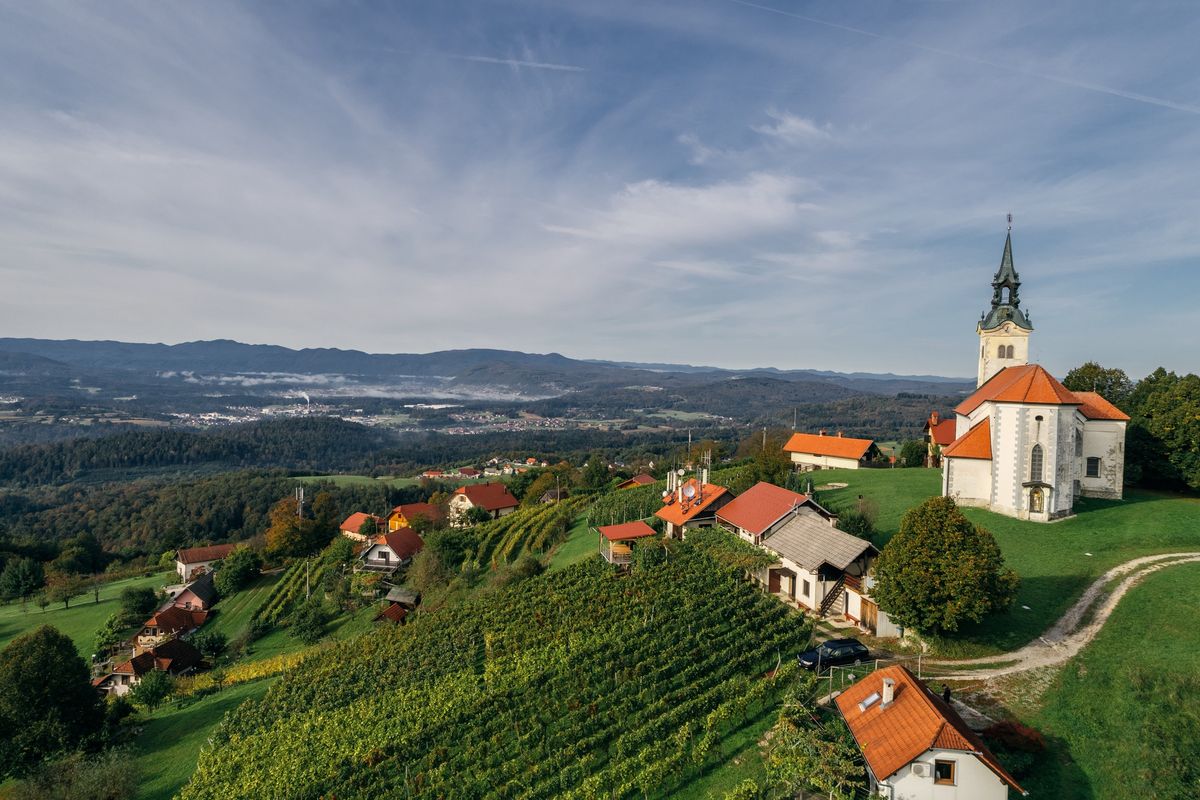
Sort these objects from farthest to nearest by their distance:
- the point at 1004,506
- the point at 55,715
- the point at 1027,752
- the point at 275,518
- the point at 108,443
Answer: the point at 108,443
the point at 275,518
the point at 1004,506
the point at 55,715
the point at 1027,752

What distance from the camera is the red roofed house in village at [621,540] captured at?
32.5 m

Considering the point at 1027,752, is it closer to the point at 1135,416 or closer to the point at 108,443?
the point at 1135,416

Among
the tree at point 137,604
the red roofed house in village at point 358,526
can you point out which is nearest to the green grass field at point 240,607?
the tree at point 137,604

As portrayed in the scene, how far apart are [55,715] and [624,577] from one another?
2511 centimetres

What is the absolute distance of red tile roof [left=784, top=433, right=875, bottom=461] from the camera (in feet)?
172

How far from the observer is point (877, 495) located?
39.1m

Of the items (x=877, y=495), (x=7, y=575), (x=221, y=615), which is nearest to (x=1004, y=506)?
(x=877, y=495)

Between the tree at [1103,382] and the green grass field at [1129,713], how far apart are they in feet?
93.8

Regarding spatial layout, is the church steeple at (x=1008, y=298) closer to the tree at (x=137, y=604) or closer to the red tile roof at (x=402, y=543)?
the red tile roof at (x=402, y=543)

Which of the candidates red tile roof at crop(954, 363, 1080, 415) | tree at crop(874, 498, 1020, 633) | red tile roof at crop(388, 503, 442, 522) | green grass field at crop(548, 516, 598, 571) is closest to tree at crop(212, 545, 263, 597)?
red tile roof at crop(388, 503, 442, 522)

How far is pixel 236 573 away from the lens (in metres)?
50.4

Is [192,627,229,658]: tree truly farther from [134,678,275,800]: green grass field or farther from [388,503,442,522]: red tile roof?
[388,503,442,522]: red tile roof

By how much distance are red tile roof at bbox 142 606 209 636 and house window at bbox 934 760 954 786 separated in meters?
49.0

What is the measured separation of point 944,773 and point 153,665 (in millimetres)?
42177
